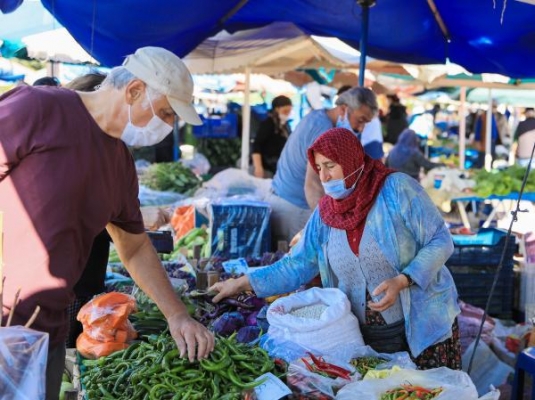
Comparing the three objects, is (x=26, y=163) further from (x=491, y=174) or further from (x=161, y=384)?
(x=491, y=174)

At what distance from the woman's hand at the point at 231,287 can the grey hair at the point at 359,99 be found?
2.06 metres

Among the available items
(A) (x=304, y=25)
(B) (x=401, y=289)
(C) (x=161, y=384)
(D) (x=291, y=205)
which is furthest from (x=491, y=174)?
(C) (x=161, y=384)

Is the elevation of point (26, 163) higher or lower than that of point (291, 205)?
higher

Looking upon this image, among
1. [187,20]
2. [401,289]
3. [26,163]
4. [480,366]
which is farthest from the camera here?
[187,20]

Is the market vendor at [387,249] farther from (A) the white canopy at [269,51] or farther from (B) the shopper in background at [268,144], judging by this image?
(B) the shopper in background at [268,144]

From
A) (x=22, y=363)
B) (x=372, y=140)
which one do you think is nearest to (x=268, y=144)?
(x=372, y=140)

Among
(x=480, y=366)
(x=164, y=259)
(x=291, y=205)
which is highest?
(x=291, y=205)

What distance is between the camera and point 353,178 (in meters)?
3.68

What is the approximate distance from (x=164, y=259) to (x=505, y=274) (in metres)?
2.98

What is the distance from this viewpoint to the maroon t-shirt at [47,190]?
237 cm

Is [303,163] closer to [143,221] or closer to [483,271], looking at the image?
[483,271]

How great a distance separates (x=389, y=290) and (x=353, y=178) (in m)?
0.62

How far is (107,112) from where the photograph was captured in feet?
8.30

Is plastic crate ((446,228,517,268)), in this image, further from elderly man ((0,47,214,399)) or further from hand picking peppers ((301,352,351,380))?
elderly man ((0,47,214,399))
